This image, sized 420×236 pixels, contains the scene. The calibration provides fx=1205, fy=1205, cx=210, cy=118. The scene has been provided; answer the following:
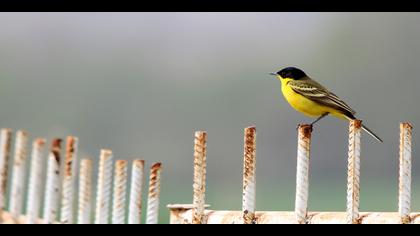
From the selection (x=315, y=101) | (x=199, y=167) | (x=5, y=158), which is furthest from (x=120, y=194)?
(x=315, y=101)

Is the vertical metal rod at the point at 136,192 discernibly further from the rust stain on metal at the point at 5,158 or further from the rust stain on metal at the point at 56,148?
the rust stain on metal at the point at 5,158

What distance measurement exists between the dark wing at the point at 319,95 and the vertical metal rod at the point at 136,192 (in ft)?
13.9

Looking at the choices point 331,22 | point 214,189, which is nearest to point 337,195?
point 214,189

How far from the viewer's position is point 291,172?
37281 mm

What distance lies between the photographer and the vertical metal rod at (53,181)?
210 inches

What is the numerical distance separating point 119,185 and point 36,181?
372mm

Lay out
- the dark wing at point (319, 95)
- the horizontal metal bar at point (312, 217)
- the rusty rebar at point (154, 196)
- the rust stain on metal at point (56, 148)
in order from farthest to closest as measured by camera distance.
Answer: the dark wing at point (319, 95)
the horizontal metal bar at point (312, 217)
the rusty rebar at point (154, 196)
the rust stain on metal at point (56, 148)

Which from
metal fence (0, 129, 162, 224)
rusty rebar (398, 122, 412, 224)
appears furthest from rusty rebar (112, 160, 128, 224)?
rusty rebar (398, 122, 412, 224)

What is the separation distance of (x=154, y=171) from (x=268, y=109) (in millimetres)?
35066

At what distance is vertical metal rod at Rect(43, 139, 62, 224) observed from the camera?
17.5ft

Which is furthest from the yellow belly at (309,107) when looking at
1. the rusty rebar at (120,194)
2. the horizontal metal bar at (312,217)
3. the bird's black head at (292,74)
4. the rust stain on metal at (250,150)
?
the rusty rebar at (120,194)

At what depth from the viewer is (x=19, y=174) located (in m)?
5.52

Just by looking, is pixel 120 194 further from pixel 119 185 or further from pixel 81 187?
pixel 81 187
